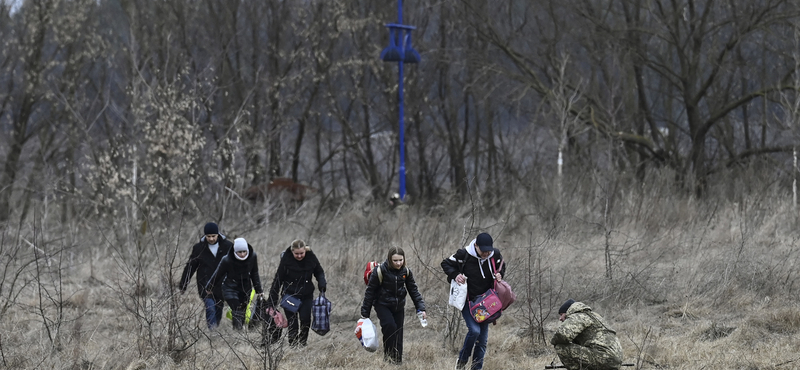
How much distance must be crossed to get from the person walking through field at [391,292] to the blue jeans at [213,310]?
8.02 ft

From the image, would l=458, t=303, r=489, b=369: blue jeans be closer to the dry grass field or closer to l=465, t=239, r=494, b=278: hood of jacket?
l=465, t=239, r=494, b=278: hood of jacket

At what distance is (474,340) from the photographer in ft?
28.7

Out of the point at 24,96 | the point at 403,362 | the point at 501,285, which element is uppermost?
the point at 24,96

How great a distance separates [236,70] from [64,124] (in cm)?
652

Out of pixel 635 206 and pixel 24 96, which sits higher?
pixel 24 96

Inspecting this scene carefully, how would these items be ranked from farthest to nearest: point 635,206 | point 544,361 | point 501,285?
point 635,206
point 544,361
point 501,285

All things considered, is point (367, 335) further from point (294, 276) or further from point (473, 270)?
point (294, 276)

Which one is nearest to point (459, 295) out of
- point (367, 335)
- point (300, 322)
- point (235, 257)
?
point (367, 335)

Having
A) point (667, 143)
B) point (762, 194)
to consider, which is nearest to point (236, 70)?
point (667, 143)

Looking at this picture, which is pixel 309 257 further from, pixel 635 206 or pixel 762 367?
pixel 635 206

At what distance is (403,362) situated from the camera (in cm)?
968

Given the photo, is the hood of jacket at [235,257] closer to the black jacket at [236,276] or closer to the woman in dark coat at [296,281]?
the black jacket at [236,276]

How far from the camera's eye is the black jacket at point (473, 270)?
8727mm

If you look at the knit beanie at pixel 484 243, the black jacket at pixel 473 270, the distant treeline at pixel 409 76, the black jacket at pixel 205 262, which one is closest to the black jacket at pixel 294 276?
the black jacket at pixel 205 262
